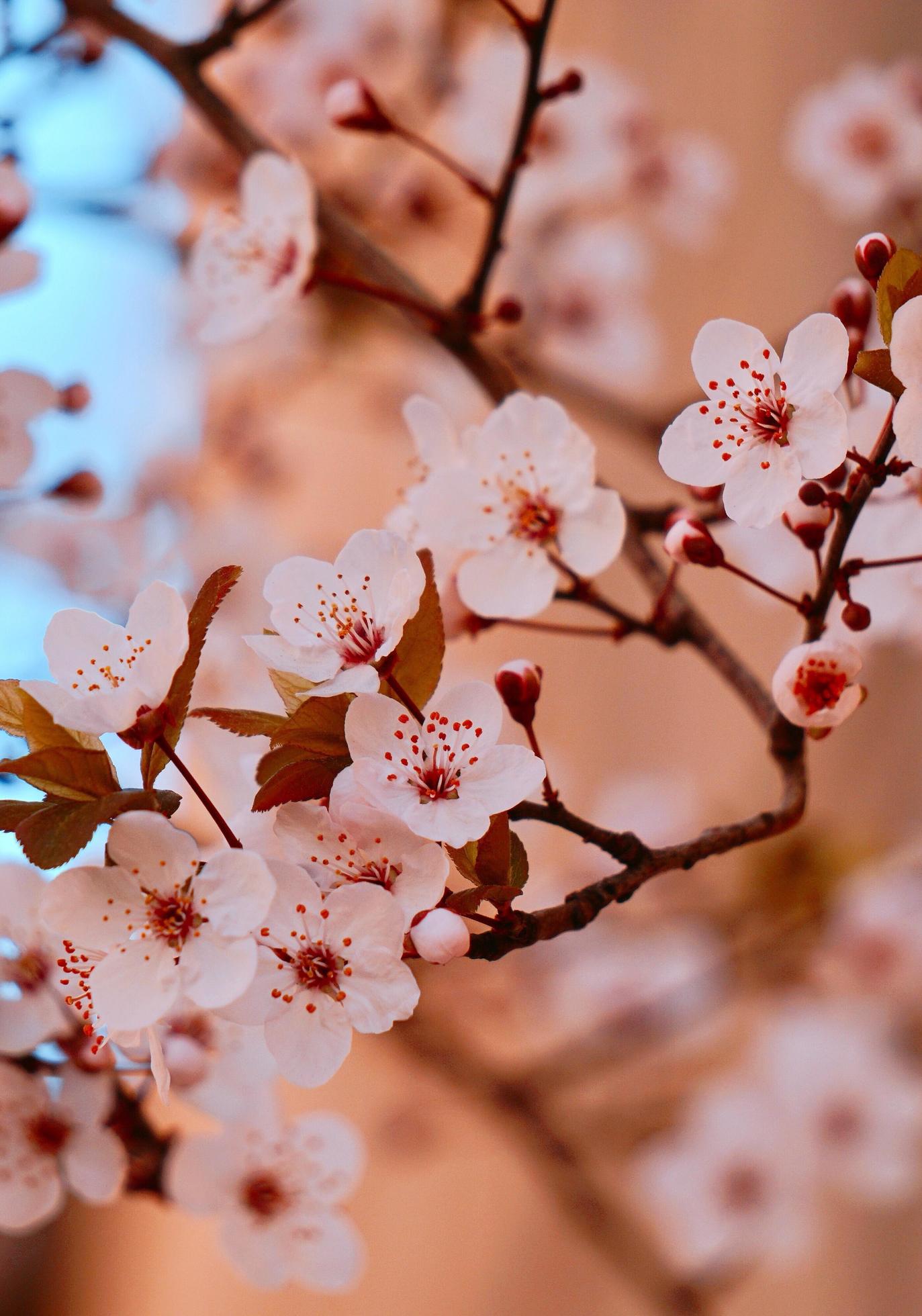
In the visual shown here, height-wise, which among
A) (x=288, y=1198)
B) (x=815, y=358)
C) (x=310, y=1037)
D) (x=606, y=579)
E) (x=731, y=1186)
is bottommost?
(x=731, y=1186)

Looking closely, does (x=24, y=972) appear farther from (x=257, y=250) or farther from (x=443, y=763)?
(x=257, y=250)

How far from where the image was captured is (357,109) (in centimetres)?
81

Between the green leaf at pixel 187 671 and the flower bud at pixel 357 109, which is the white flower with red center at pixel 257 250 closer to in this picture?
the flower bud at pixel 357 109

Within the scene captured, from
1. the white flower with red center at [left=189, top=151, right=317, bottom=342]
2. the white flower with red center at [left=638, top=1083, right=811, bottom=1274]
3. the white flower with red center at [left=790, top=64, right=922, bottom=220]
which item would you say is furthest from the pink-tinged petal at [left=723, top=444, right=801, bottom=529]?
the white flower with red center at [left=638, top=1083, right=811, bottom=1274]

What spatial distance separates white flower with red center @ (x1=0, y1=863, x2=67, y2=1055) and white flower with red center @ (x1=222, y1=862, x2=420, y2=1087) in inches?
8.3

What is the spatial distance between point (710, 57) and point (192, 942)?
2001 mm

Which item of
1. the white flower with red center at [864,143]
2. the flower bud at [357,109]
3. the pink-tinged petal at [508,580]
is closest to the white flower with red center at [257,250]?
the flower bud at [357,109]

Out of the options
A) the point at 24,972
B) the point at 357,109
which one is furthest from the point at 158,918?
the point at 357,109

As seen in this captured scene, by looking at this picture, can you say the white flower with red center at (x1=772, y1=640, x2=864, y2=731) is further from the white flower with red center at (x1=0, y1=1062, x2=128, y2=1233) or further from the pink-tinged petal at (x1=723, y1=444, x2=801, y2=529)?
the white flower with red center at (x1=0, y1=1062, x2=128, y2=1233)

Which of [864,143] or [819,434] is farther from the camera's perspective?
[864,143]

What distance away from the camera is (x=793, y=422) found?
461mm

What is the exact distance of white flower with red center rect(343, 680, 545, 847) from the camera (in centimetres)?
43

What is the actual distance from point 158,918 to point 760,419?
325 mm

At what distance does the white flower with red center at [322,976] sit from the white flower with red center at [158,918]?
0.9 inches
